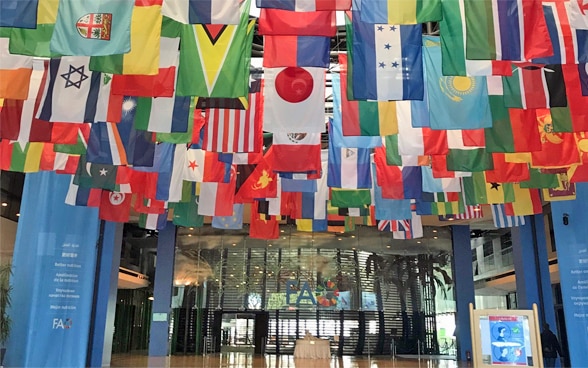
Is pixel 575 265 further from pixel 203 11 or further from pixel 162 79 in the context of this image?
pixel 203 11

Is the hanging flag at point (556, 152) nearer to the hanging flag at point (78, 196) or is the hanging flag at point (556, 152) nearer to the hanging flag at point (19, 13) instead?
the hanging flag at point (19, 13)

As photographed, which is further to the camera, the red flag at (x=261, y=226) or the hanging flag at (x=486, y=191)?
the red flag at (x=261, y=226)

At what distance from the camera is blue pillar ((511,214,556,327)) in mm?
17797

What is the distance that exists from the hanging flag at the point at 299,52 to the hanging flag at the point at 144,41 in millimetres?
1417

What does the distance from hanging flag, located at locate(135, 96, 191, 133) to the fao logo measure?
5.26m

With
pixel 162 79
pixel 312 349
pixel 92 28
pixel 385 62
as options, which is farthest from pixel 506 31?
pixel 312 349

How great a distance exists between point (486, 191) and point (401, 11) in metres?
7.04

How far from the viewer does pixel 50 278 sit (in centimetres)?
1115

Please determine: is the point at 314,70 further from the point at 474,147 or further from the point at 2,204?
the point at 2,204

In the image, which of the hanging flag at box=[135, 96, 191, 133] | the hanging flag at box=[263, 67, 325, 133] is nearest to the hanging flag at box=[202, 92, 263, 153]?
the hanging flag at box=[135, 96, 191, 133]

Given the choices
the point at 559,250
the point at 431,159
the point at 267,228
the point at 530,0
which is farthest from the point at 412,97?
the point at 267,228

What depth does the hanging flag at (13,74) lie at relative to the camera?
7.36 m

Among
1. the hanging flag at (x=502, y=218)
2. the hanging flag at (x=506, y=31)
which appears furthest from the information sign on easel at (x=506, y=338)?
the hanging flag at (x=502, y=218)

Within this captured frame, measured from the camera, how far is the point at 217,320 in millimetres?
24281
